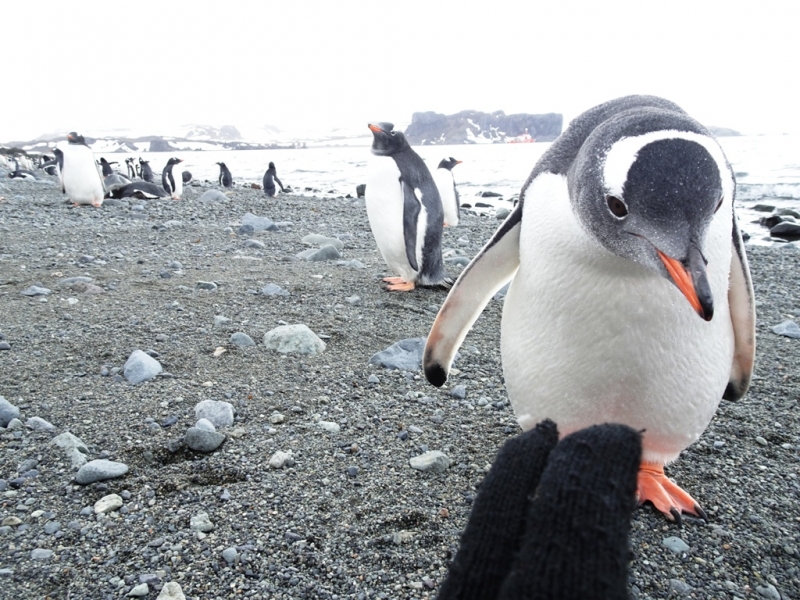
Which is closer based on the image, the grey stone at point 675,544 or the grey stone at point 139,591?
the grey stone at point 139,591

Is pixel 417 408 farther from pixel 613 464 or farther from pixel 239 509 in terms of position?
pixel 613 464

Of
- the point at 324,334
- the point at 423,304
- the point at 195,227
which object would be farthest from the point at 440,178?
the point at 324,334

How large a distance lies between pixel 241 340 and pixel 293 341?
0.33 meters

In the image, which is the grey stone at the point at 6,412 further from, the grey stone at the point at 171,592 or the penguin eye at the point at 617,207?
the penguin eye at the point at 617,207

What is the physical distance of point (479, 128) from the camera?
15012cm

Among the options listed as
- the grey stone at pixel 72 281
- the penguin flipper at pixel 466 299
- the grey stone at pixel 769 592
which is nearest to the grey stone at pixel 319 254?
the grey stone at pixel 72 281

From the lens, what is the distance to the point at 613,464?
88 centimetres

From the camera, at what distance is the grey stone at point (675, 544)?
6.04 feet

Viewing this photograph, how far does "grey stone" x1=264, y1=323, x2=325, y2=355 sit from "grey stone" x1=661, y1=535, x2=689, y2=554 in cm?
214

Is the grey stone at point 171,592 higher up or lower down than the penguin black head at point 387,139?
lower down

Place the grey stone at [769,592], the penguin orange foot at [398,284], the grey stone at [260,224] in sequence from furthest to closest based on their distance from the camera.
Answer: the grey stone at [260,224] → the penguin orange foot at [398,284] → the grey stone at [769,592]

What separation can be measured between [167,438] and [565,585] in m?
2.03

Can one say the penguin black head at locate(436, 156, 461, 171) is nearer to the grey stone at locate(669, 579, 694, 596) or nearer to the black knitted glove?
the grey stone at locate(669, 579, 694, 596)

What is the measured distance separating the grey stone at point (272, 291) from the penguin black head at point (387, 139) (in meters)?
2.25
